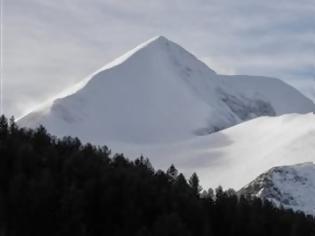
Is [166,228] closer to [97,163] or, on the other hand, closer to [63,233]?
[63,233]

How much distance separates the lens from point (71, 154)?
95312mm

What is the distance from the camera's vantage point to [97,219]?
3199 inches

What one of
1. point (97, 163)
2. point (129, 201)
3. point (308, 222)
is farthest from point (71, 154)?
point (308, 222)

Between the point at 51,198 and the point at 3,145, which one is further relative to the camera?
the point at 3,145

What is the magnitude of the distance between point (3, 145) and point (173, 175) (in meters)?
24.7

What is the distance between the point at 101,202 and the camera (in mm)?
82625

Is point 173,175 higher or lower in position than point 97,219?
higher

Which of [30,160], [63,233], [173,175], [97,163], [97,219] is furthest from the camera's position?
[173,175]

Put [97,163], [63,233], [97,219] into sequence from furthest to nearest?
[97,163] < [97,219] < [63,233]

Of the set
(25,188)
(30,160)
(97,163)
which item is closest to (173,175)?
(97,163)

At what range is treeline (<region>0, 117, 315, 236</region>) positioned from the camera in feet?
254

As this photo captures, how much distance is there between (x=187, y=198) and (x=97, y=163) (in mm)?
10959

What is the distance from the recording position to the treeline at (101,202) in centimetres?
7744

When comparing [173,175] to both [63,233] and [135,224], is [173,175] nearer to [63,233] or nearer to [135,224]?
[135,224]
